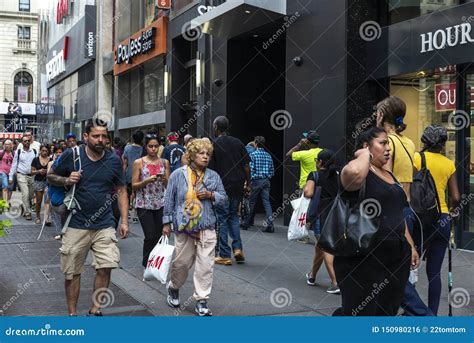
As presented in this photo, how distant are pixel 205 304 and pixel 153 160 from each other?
241 centimetres

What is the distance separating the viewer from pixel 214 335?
4543mm

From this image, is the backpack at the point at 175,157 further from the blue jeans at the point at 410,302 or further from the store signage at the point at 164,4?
the store signage at the point at 164,4

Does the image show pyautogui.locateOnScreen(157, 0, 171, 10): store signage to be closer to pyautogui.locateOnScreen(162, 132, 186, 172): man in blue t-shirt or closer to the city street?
pyautogui.locateOnScreen(162, 132, 186, 172): man in blue t-shirt

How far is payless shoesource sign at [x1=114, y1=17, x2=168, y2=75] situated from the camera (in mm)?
18984

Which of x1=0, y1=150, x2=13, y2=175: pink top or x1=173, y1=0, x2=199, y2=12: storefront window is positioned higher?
x1=173, y1=0, x2=199, y2=12: storefront window

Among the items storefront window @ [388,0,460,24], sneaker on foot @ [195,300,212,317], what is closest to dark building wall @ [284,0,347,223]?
storefront window @ [388,0,460,24]

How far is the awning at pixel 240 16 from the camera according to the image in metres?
12.2

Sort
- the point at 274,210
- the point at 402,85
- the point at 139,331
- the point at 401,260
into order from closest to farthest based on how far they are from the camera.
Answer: the point at 401,260
the point at 139,331
the point at 402,85
the point at 274,210

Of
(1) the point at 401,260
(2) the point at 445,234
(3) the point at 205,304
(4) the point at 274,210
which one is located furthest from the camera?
(4) the point at 274,210

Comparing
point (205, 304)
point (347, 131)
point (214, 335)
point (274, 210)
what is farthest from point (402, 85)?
point (214, 335)

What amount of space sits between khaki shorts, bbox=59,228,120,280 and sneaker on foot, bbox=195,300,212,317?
2.96 feet

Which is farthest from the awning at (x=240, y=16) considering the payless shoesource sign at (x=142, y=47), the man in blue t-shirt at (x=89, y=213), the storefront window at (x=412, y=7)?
the man in blue t-shirt at (x=89, y=213)

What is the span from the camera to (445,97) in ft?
32.0

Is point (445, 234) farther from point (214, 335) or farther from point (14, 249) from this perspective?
point (14, 249)
